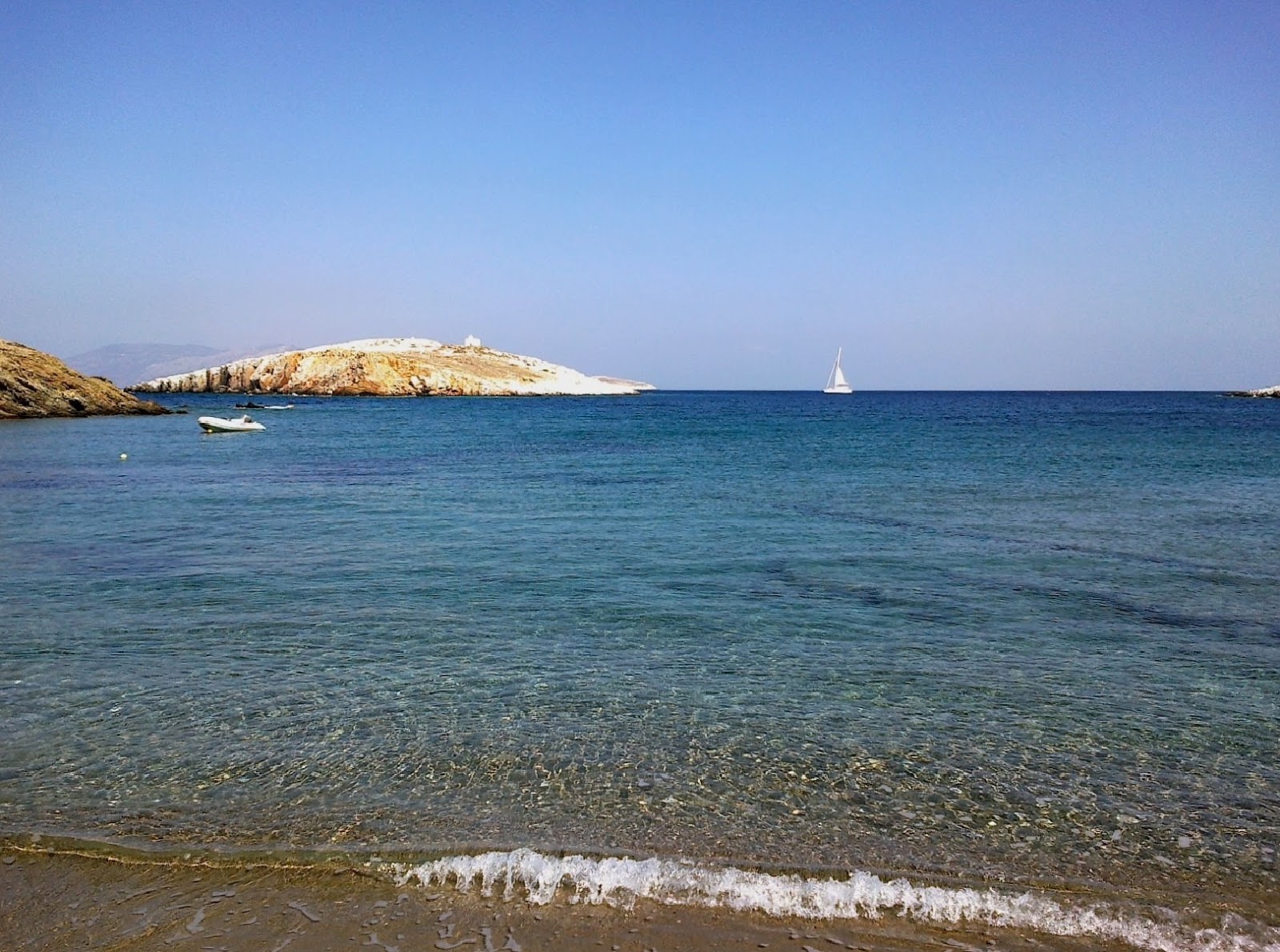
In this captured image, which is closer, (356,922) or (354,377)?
(356,922)

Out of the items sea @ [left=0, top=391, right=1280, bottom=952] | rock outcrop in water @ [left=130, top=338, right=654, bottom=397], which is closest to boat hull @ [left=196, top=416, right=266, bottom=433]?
sea @ [left=0, top=391, right=1280, bottom=952]

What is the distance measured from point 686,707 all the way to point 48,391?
3067 inches

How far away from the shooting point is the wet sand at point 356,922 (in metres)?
5.09

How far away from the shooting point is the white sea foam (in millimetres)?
5246

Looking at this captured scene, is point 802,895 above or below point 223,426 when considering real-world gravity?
below

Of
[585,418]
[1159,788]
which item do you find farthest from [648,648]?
[585,418]

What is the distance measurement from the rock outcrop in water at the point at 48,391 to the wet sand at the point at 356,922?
7488cm

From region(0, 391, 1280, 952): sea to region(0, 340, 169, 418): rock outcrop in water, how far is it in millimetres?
56598

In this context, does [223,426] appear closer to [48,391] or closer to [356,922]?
[48,391]

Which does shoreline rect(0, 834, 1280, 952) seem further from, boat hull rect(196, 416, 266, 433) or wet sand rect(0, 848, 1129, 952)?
boat hull rect(196, 416, 266, 433)

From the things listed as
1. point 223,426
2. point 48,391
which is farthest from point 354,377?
point 223,426

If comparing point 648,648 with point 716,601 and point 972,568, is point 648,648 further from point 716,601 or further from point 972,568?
point 972,568

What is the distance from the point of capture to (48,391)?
69.5m

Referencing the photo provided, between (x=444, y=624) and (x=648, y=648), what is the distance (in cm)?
302
